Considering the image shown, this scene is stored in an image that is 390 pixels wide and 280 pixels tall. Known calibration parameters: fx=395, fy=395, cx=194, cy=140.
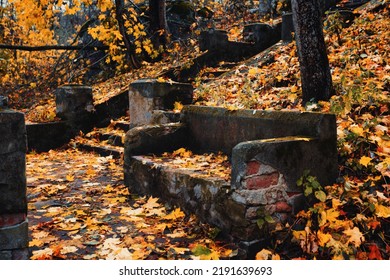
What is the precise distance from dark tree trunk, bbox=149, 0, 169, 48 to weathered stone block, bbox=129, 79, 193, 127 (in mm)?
4020

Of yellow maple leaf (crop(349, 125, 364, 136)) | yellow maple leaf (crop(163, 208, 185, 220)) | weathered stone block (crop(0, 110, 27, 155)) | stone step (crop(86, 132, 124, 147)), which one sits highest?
weathered stone block (crop(0, 110, 27, 155))

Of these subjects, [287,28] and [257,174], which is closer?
[257,174]

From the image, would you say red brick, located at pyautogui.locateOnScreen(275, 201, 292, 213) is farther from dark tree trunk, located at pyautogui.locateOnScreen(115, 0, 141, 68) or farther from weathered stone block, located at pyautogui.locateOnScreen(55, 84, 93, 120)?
dark tree trunk, located at pyautogui.locateOnScreen(115, 0, 141, 68)

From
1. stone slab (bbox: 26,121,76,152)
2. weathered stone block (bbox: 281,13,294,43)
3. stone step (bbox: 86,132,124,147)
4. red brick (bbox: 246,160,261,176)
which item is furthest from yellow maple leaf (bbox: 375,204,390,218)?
stone slab (bbox: 26,121,76,152)

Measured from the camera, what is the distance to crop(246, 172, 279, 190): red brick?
115 inches

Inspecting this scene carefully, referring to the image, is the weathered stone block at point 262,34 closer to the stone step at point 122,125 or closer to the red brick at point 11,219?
the stone step at point 122,125

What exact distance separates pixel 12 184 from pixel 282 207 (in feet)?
6.23

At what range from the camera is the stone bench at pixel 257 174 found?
2924mm

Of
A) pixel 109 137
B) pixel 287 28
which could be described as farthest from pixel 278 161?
pixel 287 28

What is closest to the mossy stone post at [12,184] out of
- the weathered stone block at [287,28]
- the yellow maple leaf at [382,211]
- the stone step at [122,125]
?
the yellow maple leaf at [382,211]

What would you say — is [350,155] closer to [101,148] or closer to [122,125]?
[101,148]

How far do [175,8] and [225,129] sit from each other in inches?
384

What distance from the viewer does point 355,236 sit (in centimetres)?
275

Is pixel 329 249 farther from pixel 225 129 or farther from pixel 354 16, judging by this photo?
pixel 354 16
